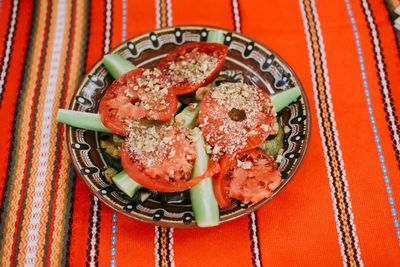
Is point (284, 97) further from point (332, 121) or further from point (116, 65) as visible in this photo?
point (116, 65)

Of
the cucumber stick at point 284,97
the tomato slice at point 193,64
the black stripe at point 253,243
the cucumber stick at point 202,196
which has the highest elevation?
the tomato slice at point 193,64

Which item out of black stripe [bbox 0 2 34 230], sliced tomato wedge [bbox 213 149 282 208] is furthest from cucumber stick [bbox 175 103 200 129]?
black stripe [bbox 0 2 34 230]

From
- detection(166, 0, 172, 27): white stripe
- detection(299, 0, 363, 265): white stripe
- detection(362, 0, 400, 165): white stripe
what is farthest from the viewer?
detection(166, 0, 172, 27): white stripe

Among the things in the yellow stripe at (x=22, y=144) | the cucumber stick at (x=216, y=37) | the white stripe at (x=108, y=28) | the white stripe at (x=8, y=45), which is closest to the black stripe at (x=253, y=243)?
the cucumber stick at (x=216, y=37)

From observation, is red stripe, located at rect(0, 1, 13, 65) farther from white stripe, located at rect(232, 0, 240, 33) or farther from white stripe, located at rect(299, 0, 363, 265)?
white stripe, located at rect(299, 0, 363, 265)

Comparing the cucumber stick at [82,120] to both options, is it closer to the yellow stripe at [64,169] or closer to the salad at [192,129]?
the salad at [192,129]

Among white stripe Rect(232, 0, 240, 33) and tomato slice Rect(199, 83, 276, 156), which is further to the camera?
white stripe Rect(232, 0, 240, 33)
